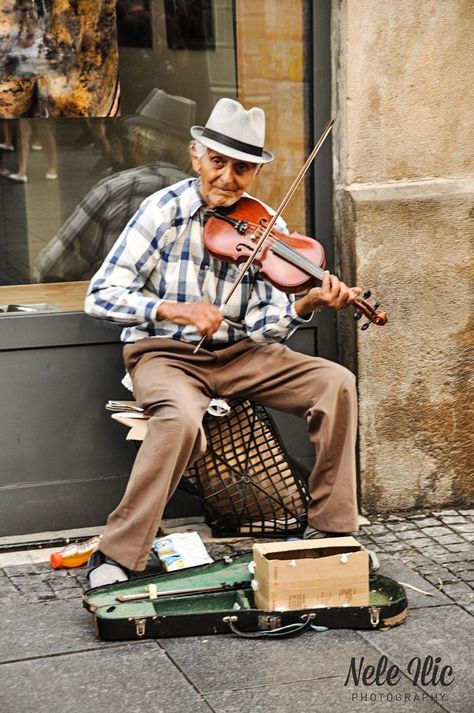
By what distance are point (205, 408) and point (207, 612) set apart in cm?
80

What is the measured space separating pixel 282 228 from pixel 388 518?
1.31m

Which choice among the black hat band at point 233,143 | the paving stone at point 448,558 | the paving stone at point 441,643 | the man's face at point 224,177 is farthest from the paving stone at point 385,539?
the black hat band at point 233,143

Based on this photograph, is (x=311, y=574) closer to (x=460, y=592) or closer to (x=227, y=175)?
(x=460, y=592)

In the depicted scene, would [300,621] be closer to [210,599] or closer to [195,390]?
[210,599]

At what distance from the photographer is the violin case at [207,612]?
3439 millimetres

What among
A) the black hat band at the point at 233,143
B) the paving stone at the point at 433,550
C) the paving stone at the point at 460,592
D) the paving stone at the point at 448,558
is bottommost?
the paving stone at the point at 433,550

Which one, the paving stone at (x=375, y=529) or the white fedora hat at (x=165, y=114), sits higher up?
the white fedora hat at (x=165, y=114)

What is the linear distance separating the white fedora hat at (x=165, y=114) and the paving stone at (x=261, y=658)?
2.07 metres

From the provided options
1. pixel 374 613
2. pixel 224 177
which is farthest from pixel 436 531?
pixel 224 177

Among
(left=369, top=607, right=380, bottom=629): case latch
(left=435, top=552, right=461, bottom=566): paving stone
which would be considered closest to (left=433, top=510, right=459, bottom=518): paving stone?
(left=435, top=552, right=461, bottom=566): paving stone

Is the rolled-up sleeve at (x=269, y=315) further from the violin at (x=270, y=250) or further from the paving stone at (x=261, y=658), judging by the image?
the paving stone at (x=261, y=658)

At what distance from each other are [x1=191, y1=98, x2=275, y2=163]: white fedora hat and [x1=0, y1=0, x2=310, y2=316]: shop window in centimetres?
53

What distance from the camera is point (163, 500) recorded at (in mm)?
3744

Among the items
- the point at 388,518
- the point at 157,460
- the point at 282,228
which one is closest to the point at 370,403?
the point at 388,518
